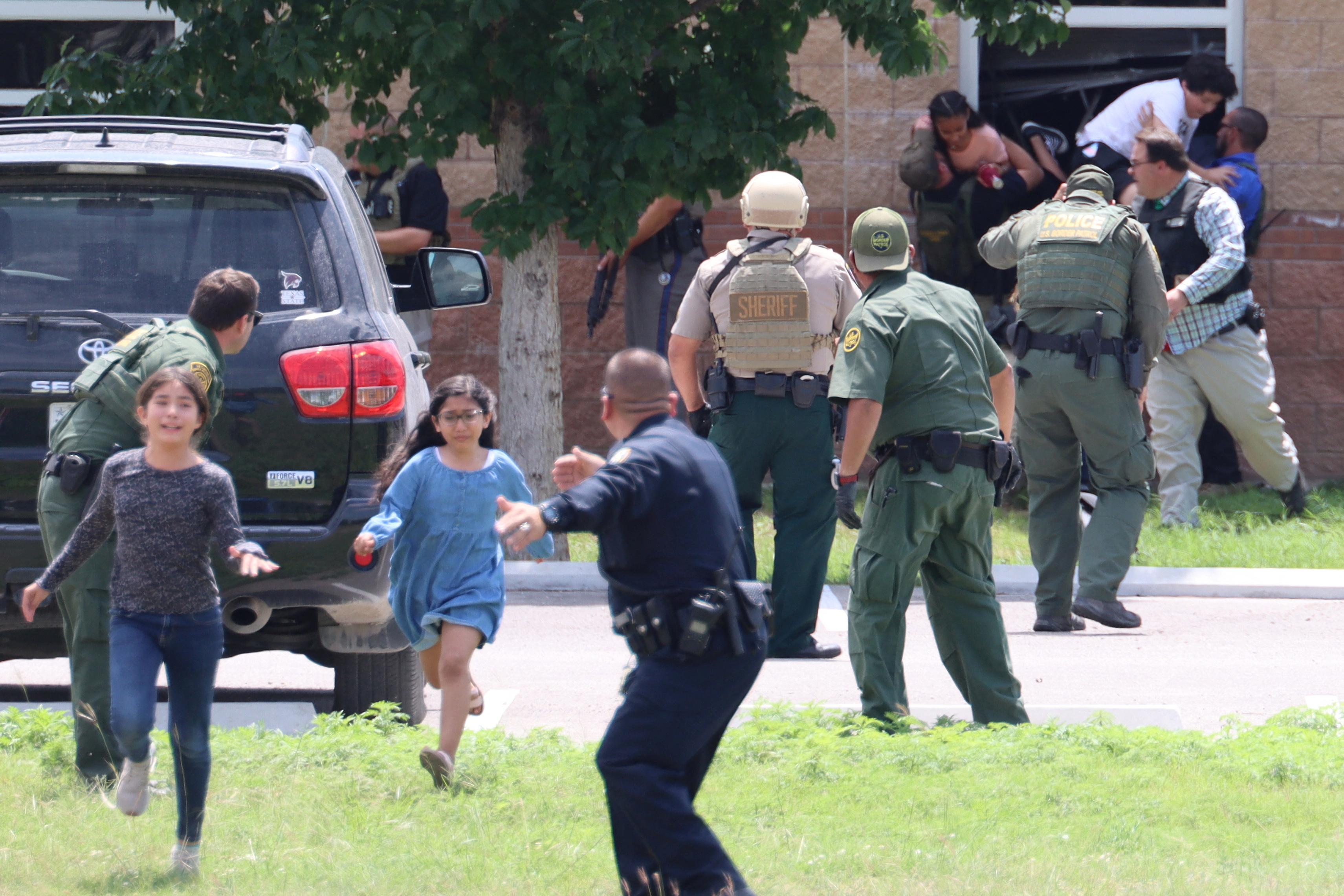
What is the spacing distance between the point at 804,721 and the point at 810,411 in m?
1.89

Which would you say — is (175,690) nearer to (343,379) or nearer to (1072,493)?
(343,379)

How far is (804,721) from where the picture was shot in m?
5.60

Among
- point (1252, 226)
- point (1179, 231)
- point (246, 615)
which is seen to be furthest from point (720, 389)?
point (1252, 226)

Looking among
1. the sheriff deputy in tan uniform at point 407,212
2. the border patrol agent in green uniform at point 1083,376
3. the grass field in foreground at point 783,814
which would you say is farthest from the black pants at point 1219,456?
the grass field in foreground at point 783,814

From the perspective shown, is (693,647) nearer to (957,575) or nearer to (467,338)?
(957,575)

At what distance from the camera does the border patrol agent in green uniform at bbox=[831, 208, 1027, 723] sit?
5.62 metres

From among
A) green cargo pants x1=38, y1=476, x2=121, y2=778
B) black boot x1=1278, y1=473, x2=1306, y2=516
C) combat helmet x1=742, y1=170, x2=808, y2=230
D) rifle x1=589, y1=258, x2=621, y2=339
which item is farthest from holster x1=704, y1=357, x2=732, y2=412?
black boot x1=1278, y1=473, x2=1306, y2=516

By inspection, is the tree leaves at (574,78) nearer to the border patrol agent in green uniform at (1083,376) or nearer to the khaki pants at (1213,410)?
the border patrol agent in green uniform at (1083,376)

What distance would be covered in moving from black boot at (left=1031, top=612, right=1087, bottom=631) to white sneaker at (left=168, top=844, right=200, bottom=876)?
15.0ft

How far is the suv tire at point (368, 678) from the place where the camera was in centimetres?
594

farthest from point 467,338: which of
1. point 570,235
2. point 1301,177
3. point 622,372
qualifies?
point 622,372

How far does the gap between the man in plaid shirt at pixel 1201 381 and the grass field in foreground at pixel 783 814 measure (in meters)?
4.21

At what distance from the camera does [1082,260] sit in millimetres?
7434

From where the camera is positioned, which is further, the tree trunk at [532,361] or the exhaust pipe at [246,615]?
the tree trunk at [532,361]
